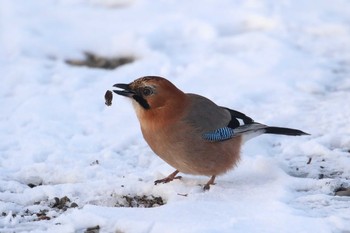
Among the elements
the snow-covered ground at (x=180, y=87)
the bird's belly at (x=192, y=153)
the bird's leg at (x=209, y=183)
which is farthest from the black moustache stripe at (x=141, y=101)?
the bird's leg at (x=209, y=183)

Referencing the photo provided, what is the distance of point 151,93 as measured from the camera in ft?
17.9

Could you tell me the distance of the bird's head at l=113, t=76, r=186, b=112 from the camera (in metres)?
5.40

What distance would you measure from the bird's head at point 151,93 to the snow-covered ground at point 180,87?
580mm

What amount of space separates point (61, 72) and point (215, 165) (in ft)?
10.8

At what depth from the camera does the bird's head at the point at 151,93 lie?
5402 mm

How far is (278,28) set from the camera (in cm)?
924

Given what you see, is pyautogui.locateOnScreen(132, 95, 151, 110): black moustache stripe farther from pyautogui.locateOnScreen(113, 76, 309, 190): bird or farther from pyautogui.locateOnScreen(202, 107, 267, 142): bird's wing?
pyautogui.locateOnScreen(202, 107, 267, 142): bird's wing

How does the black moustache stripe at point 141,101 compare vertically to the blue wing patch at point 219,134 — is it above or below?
above

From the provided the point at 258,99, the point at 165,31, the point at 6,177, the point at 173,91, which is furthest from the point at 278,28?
the point at 6,177

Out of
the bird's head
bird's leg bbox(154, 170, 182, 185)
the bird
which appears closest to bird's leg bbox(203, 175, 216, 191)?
the bird

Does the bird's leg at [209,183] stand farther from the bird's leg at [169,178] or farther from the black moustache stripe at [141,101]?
the black moustache stripe at [141,101]

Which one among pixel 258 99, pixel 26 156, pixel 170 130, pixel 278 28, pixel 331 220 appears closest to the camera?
pixel 331 220

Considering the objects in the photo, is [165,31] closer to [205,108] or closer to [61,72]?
[61,72]

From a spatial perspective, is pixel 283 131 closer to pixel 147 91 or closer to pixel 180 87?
pixel 147 91
